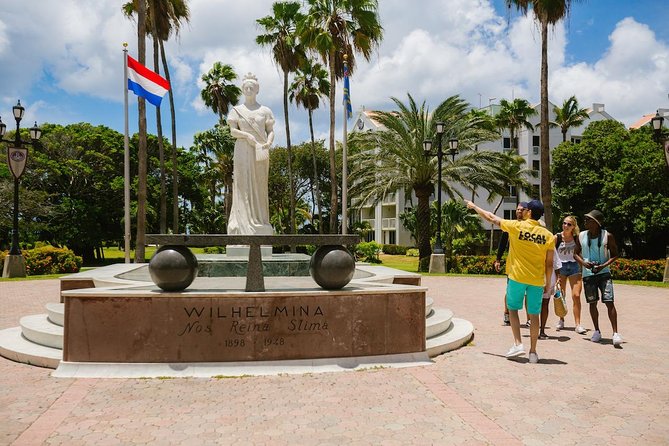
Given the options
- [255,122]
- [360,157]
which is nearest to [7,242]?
[360,157]

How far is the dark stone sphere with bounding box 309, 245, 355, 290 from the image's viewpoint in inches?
227

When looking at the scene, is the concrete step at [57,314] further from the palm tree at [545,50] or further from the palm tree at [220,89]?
the palm tree at [220,89]

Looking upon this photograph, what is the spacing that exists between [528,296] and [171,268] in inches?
160

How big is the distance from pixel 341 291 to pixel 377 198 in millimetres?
18295

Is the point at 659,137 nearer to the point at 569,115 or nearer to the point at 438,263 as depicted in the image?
the point at 438,263

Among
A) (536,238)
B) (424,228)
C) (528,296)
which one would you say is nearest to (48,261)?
(424,228)

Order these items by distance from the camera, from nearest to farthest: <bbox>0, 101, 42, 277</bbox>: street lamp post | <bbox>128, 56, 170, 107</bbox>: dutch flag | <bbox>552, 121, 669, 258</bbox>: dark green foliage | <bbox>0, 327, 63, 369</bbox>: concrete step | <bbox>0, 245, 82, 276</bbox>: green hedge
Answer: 1. <bbox>0, 327, 63, 369</bbox>: concrete step
2. <bbox>128, 56, 170, 107</bbox>: dutch flag
3. <bbox>0, 101, 42, 277</bbox>: street lamp post
4. <bbox>0, 245, 82, 276</bbox>: green hedge
5. <bbox>552, 121, 669, 258</bbox>: dark green foliage

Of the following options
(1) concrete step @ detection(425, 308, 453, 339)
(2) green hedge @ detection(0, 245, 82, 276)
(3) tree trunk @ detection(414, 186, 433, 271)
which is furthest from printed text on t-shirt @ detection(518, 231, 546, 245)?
(2) green hedge @ detection(0, 245, 82, 276)

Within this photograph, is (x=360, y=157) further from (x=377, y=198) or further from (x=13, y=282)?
(x=13, y=282)

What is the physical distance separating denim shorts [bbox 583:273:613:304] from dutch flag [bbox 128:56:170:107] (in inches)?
537

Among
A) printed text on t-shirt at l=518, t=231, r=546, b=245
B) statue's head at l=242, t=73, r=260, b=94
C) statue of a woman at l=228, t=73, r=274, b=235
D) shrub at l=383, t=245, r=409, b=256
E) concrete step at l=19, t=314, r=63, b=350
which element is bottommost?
shrub at l=383, t=245, r=409, b=256

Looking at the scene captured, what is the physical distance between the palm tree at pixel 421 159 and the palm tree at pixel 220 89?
57.1 feet

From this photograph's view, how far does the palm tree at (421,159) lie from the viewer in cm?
2312

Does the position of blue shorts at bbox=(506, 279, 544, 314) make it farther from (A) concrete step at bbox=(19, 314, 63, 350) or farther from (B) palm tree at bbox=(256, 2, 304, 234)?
(B) palm tree at bbox=(256, 2, 304, 234)
